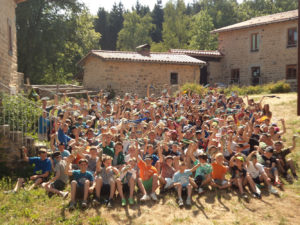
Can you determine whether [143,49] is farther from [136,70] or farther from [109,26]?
[109,26]

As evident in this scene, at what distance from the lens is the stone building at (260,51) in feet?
70.0

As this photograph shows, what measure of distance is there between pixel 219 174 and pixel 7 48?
9280 millimetres

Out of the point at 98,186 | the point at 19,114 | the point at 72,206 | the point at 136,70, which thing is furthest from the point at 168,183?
the point at 136,70

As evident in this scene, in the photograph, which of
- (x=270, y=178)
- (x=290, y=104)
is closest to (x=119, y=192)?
(x=270, y=178)

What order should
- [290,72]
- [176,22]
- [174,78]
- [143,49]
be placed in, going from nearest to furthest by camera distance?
[174,78]
[290,72]
[143,49]
[176,22]

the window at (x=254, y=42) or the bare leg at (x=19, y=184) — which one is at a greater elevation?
the window at (x=254, y=42)

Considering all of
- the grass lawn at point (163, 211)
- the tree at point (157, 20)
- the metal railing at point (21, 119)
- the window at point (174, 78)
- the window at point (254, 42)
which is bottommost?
the grass lawn at point (163, 211)

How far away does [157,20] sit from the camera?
4691 centimetres

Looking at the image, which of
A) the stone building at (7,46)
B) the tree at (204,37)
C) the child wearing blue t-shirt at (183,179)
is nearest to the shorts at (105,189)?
the child wearing blue t-shirt at (183,179)

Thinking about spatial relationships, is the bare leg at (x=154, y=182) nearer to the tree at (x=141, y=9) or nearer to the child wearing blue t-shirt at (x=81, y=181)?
the child wearing blue t-shirt at (x=81, y=181)

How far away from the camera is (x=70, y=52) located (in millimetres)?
28984

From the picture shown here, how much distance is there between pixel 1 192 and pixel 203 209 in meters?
4.28

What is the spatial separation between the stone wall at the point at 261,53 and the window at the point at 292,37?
0.27m

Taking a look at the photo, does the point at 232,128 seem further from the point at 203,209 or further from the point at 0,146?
the point at 0,146
